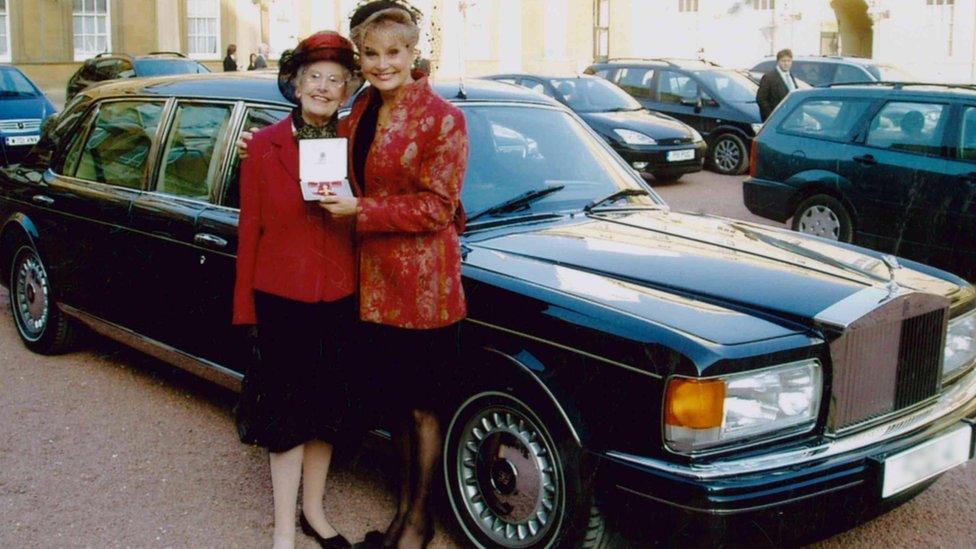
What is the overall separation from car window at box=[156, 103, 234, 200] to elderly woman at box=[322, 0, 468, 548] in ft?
5.30

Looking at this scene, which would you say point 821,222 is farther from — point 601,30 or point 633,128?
point 601,30

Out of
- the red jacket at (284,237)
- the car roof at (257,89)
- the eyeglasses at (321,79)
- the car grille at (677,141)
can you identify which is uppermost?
the eyeglasses at (321,79)

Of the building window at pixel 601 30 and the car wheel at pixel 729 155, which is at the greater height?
the building window at pixel 601 30

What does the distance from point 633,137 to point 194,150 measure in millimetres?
10616

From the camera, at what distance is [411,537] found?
377cm

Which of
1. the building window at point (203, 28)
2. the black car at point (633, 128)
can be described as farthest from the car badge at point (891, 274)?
the building window at point (203, 28)

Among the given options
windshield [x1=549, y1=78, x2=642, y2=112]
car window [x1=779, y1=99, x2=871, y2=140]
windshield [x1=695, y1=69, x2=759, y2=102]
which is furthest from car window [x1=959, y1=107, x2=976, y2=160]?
windshield [x1=695, y1=69, x2=759, y2=102]

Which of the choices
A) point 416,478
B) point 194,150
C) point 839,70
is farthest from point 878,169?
point 839,70

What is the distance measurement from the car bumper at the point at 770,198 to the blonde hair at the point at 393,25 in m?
7.49

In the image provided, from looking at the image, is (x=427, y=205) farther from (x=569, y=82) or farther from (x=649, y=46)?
(x=649, y=46)

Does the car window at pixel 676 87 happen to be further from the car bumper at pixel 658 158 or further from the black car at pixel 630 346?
the black car at pixel 630 346

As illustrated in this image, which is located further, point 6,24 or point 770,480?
point 6,24

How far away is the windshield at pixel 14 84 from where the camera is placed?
16.8m

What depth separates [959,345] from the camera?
13.2 feet
